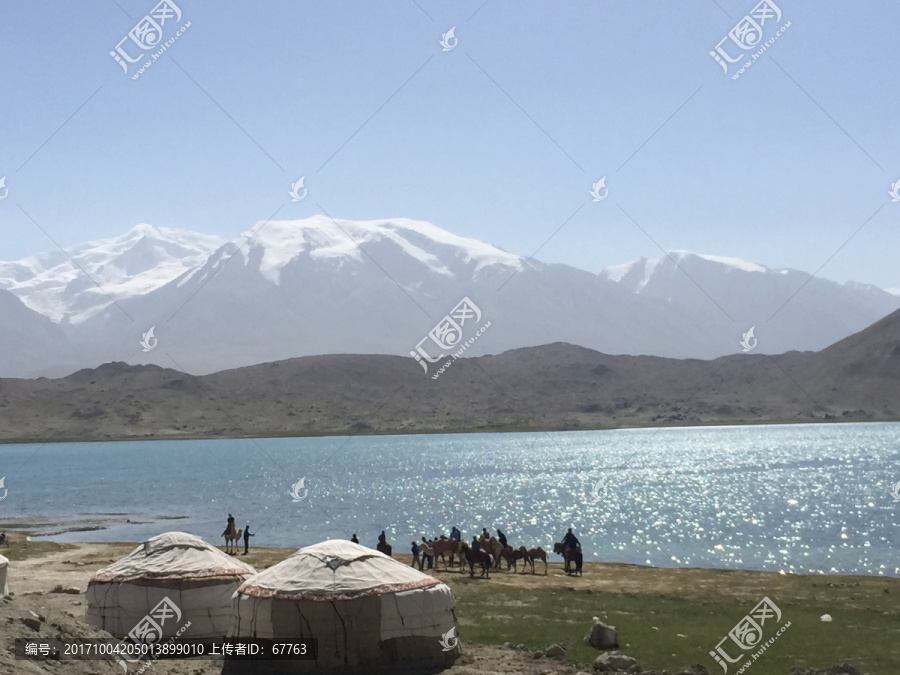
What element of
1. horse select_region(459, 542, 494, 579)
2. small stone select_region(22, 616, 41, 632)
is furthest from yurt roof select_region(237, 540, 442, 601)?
horse select_region(459, 542, 494, 579)

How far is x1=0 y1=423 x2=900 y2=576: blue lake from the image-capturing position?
2156 inches

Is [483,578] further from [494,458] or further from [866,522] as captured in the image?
[494,458]

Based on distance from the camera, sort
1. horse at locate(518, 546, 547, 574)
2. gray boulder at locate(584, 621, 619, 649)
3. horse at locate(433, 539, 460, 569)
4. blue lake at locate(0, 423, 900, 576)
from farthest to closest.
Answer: blue lake at locate(0, 423, 900, 576)
horse at locate(433, 539, 460, 569)
horse at locate(518, 546, 547, 574)
gray boulder at locate(584, 621, 619, 649)

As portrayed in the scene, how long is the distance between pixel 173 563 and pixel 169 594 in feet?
2.83

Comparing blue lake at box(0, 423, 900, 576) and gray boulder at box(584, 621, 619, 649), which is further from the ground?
gray boulder at box(584, 621, 619, 649)

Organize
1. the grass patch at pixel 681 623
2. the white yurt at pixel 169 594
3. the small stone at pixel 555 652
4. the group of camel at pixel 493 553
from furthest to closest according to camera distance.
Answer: the group of camel at pixel 493 553, the white yurt at pixel 169 594, the grass patch at pixel 681 623, the small stone at pixel 555 652

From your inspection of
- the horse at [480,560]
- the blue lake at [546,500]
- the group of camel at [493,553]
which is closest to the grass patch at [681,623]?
the horse at [480,560]

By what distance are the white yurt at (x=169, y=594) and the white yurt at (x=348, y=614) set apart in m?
2.17

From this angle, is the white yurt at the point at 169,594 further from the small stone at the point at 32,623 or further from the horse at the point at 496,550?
the horse at the point at 496,550

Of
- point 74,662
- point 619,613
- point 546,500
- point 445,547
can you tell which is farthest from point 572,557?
point 546,500

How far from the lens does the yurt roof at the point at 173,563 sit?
71.1 ft

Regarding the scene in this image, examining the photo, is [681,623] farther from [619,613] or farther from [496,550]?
[496,550]

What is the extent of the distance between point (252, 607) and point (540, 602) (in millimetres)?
10296

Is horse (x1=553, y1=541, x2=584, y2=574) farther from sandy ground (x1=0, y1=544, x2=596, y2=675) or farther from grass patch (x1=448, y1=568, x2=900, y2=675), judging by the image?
sandy ground (x1=0, y1=544, x2=596, y2=675)
